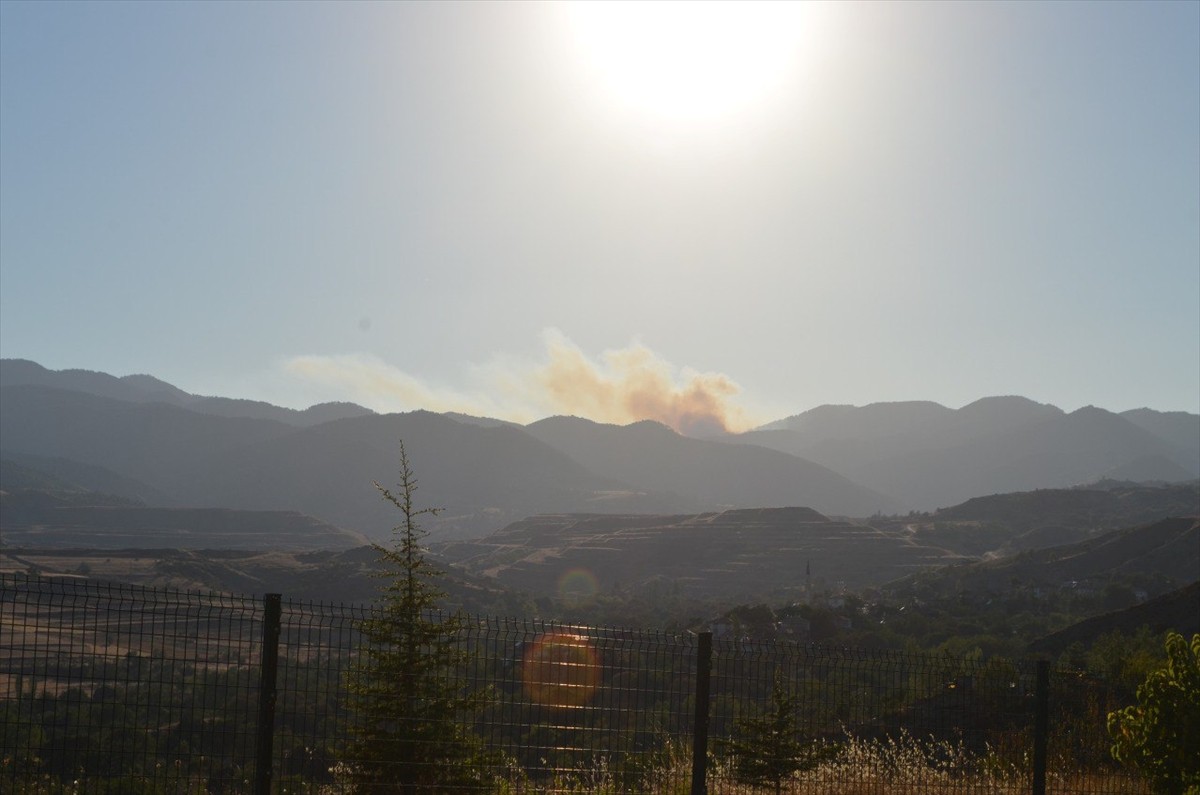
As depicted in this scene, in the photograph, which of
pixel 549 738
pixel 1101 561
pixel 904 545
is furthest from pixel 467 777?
pixel 904 545

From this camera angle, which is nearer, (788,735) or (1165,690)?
(1165,690)

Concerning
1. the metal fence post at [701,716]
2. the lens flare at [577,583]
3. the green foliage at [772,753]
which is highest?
the metal fence post at [701,716]

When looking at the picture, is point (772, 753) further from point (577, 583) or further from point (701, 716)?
point (577, 583)

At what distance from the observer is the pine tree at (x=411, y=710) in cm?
883

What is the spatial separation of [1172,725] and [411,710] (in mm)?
6999

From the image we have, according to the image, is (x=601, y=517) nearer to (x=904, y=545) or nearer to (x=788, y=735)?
(x=904, y=545)

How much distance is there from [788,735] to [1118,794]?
414 centimetres

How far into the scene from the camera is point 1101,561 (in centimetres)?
8081

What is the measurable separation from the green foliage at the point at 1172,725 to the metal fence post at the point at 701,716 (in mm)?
4079

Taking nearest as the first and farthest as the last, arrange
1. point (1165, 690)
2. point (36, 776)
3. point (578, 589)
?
point (1165, 690) < point (36, 776) < point (578, 589)

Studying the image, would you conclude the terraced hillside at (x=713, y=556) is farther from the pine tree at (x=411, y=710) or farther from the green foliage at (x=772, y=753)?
the pine tree at (x=411, y=710)

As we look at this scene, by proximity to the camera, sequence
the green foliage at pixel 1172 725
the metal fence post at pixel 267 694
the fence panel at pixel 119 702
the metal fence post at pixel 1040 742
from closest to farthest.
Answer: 1. the metal fence post at pixel 267 694
2. the fence panel at pixel 119 702
3. the green foliage at pixel 1172 725
4. the metal fence post at pixel 1040 742

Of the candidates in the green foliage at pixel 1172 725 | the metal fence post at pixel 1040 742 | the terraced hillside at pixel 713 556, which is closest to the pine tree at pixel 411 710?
the metal fence post at pixel 1040 742

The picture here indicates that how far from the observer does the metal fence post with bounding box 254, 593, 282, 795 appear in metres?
7.78
